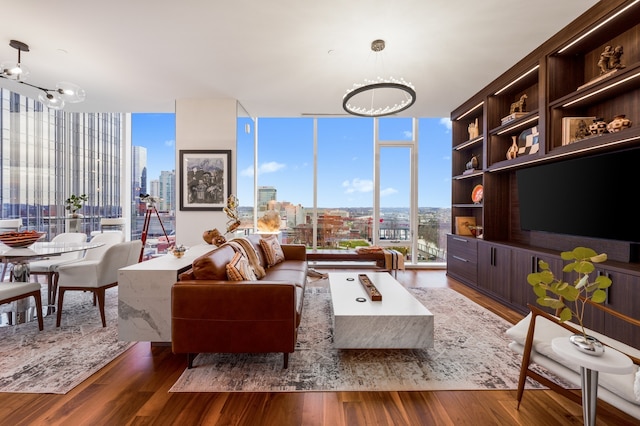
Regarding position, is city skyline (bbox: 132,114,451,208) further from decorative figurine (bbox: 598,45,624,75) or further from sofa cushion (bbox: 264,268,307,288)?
decorative figurine (bbox: 598,45,624,75)

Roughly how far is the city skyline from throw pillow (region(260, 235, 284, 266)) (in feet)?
6.37

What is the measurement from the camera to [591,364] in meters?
1.20

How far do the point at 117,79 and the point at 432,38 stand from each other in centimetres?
414

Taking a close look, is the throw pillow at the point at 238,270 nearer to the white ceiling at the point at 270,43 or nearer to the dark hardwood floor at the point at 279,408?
the dark hardwood floor at the point at 279,408

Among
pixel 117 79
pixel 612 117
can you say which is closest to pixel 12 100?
pixel 117 79

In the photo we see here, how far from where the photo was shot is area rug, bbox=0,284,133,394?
1.95 m

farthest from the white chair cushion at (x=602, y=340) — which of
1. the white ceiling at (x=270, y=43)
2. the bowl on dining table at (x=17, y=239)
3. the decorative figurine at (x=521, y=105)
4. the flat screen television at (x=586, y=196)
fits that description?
the bowl on dining table at (x=17, y=239)

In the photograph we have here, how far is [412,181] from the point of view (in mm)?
5691

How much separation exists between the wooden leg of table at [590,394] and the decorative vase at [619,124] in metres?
2.30

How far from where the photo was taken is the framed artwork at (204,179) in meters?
4.52

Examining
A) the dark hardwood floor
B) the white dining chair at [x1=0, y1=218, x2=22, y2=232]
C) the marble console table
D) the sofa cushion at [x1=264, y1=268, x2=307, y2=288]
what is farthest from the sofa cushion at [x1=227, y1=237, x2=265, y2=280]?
the white dining chair at [x1=0, y1=218, x2=22, y2=232]

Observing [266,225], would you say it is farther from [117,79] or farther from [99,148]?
[99,148]

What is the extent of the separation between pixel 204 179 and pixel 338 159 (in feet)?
8.73

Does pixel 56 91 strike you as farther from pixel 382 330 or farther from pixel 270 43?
pixel 382 330
